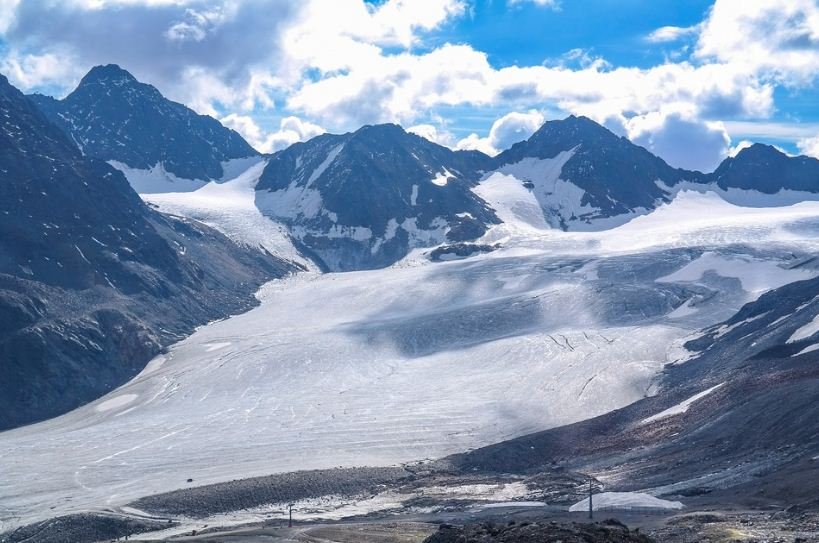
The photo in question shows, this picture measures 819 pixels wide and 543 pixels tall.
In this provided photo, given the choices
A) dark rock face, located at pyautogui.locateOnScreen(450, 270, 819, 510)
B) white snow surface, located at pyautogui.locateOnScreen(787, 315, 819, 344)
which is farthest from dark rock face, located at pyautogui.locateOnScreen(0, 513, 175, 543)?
white snow surface, located at pyautogui.locateOnScreen(787, 315, 819, 344)

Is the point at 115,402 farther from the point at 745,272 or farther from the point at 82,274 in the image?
the point at 745,272

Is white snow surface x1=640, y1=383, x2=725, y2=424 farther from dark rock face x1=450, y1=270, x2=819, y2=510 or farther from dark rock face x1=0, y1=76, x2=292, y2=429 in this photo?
dark rock face x1=0, y1=76, x2=292, y2=429

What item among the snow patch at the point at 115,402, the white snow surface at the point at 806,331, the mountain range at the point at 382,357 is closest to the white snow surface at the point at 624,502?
the mountain range at the point at 382,357

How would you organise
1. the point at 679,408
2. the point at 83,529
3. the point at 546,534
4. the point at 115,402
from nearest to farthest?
the point at 546,534 → the point at 83,529 → the point at 679,408 → the point at 115,402

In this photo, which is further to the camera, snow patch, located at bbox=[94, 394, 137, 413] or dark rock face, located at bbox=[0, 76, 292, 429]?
dark rock face, located at bbox=[0, 76, 292, 429]

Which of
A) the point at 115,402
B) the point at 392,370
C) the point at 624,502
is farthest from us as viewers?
the point at 392,370

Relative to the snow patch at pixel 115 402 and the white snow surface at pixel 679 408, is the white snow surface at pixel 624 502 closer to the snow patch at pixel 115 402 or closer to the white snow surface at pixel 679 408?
the white snow surface at pixel 679 408

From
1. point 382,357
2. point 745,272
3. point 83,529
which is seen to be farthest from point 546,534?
point 745,272

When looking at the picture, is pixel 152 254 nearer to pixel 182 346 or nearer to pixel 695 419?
pixel 182 346

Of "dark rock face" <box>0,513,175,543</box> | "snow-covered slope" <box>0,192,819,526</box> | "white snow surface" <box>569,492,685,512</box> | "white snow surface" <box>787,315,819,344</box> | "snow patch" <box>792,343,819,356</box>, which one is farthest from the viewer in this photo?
"white snow surface" <box>787,315,819,344</box>
